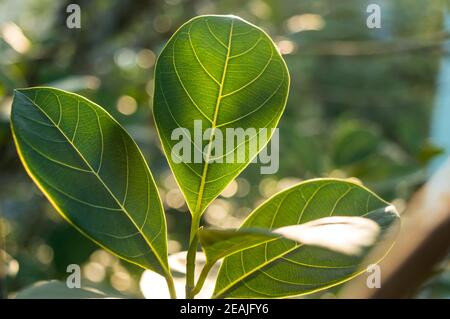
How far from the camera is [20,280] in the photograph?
104 cm

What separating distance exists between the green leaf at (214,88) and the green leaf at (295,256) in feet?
0.16

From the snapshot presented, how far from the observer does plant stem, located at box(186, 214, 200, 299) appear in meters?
0.44

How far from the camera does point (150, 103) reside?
1.32 m

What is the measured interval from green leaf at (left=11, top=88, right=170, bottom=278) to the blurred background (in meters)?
0.10

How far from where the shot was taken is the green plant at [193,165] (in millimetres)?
453

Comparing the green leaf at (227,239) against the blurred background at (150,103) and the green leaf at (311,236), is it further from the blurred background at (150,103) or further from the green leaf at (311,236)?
the blurred background at (150,103)

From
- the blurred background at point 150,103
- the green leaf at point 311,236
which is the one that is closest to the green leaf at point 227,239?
the green leaf at point 311,236

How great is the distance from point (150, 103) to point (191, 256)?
908 millimetres

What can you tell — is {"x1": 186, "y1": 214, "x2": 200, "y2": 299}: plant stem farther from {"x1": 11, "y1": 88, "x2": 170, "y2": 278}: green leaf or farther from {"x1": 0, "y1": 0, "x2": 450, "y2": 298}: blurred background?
{"x1": 0, "y1": 0, "x2": 450, "y2": 298}: blurred background

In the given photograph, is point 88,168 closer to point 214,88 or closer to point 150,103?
point 214,88

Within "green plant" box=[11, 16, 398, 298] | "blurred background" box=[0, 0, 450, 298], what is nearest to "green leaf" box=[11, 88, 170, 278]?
"green plant" box=[11, 16, 398, 298]

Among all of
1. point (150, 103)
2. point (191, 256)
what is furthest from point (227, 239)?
point (150, 103)
